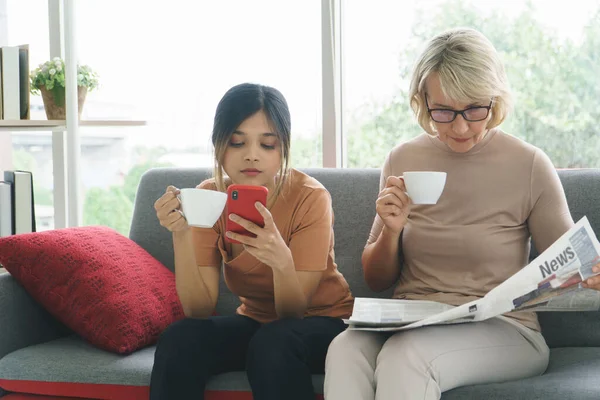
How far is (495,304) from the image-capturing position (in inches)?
58.8

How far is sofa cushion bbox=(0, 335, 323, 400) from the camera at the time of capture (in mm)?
1779

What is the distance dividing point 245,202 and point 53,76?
1625 millimetres

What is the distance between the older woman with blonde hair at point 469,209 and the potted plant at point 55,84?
5.04 feet

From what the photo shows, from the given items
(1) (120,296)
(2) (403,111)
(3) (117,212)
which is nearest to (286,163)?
(1) (120,296)

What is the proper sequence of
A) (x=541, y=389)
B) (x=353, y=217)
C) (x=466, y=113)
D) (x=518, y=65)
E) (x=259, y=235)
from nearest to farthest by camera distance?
(x=541, y=389) → (x=259, y=235) → (x=466, y=113) → (x=353, y=217) → (x=518, y=65)

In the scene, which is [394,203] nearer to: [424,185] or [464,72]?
[424,185]

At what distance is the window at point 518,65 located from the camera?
263cm

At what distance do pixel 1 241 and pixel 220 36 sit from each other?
4.86ft

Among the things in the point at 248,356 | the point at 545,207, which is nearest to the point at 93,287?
the point at 248,356

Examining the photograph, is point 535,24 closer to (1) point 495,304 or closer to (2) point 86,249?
(1) point 495,304

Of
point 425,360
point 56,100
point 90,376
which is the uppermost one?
point 56,100

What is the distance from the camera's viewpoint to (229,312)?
2367 millimetres

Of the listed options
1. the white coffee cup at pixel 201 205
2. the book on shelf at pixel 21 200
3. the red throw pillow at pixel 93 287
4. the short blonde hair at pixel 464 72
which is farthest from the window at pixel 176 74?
the white coffee cup at pixel 201 205

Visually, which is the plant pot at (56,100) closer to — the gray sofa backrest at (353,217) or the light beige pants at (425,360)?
the gray sofa backrest at (353,217)
